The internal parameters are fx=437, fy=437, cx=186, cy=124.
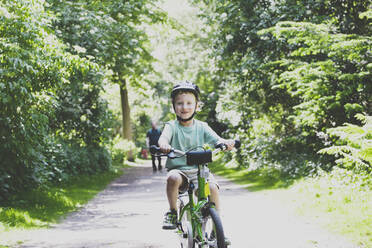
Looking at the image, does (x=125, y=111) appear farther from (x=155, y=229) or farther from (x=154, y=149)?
(x=154, y=149)

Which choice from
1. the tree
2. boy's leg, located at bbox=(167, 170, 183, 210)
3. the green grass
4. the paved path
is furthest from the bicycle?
the tree

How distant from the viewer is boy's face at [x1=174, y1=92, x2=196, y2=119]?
4.93 meters

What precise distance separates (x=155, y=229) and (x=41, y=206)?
3255 millimetres

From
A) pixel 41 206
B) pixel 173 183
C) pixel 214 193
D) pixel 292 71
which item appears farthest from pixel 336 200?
pixel 41 206

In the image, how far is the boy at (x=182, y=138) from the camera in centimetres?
477

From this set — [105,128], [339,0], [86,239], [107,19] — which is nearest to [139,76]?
[105,128]

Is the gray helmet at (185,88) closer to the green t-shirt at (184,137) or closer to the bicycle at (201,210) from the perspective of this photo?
the green t-shirt at (184,137)

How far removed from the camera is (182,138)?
16.3ft

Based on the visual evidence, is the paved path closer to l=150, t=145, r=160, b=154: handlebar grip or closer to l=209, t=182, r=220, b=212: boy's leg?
l=209, t=182, r=220, b=212: boy's leg

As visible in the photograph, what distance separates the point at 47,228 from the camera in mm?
7715

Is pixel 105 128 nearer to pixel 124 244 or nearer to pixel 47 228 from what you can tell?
pixel 47 228

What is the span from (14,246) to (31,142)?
267cm

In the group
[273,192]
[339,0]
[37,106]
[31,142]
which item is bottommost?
[273,192]

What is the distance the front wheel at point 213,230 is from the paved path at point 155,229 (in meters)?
1.69
